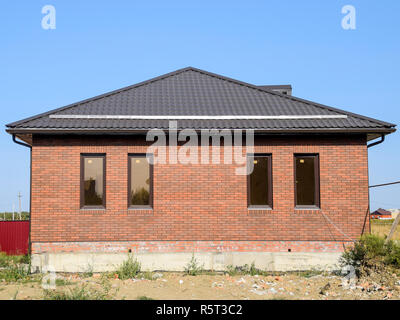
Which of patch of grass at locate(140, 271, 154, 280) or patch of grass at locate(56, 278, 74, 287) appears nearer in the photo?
patch of grass at locate(56, 278, 74, 287)

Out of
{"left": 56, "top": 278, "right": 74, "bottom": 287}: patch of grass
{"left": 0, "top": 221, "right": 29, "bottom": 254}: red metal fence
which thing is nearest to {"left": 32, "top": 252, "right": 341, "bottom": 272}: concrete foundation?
{"left": 56, "top": 278, "right": 74, "bottom": 287}: patch of grass

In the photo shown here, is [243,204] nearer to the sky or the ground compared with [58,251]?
nearer to the sky

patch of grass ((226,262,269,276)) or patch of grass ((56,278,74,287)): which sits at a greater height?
patch of grass ((226,262,269,276))

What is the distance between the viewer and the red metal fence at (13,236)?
17703mm

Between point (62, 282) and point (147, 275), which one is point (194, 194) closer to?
point (147, 275)

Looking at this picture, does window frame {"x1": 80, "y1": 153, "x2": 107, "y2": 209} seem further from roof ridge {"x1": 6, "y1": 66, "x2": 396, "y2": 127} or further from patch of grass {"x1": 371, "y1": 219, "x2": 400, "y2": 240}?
patch of grass {"x1": 371, "y1": 219, "x2": 400, "y2": 240}

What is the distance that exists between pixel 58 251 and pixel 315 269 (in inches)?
276

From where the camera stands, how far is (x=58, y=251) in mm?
11359

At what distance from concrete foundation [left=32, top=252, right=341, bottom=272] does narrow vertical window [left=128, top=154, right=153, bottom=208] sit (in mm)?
1482

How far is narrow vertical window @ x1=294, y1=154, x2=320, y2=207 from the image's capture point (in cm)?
1181

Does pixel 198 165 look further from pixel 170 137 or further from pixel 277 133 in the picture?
pixel 277 133

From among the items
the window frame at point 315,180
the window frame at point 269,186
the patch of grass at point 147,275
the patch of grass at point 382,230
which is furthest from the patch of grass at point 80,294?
the patch of grass at point 382,230
